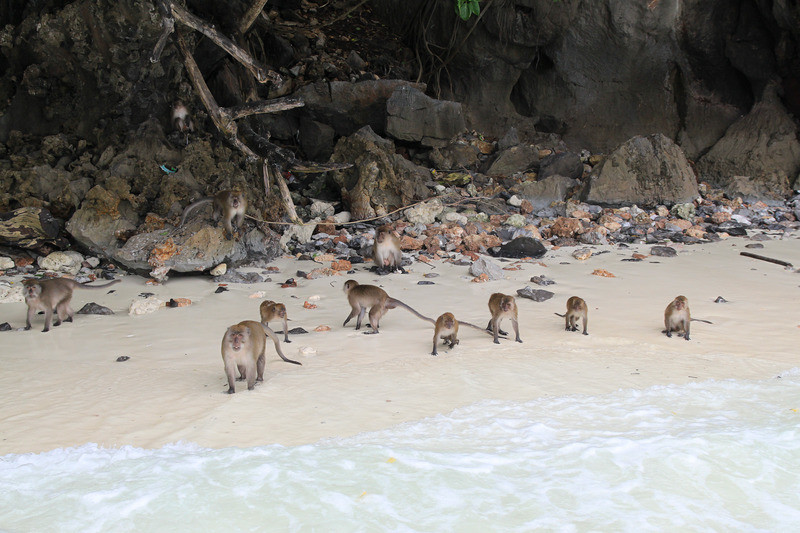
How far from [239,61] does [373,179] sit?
3.15 meters

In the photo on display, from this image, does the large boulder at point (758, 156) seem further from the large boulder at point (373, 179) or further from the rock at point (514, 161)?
the large boulder at point (373, 179)

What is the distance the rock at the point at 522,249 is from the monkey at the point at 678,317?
3.55 metres

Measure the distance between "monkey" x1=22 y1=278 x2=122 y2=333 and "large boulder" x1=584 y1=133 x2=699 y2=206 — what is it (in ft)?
29.6

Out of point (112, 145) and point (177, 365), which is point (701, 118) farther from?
point (177, 365)

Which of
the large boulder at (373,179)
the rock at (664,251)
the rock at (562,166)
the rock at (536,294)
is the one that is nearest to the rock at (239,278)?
the rock at (536,294)

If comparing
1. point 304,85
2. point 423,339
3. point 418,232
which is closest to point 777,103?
point 418,232

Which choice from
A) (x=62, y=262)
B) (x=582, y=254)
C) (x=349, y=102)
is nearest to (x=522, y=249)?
(x=582, y=254)

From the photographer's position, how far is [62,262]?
8.60 meters

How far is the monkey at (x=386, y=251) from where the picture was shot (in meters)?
8.20

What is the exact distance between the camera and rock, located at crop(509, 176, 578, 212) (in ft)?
40.3

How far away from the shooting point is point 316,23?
1524cm

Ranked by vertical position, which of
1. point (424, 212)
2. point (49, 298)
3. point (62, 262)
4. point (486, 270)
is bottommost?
point (49, 298)

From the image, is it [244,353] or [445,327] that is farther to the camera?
[445,327]

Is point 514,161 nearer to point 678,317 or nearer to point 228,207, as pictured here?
point 228,207
